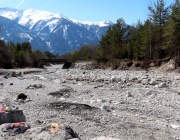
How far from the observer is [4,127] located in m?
7.69

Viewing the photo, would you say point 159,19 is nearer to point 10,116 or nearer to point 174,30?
point 174,30

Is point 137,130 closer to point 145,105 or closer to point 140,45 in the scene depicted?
point 145,105

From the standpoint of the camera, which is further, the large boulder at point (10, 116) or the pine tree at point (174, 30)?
the pine tree at point (174, 30)

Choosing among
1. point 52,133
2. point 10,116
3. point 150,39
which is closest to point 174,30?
Answer: point 150,39

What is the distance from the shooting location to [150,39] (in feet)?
163

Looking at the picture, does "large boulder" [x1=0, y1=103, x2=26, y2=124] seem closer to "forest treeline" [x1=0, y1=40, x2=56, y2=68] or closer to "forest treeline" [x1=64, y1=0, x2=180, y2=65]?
"forest treeline" [x1=64, y1=0, x2=180, y2=65]

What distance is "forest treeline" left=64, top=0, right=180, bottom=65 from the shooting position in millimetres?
40406

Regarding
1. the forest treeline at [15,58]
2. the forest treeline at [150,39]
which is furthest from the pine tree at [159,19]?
the forest treeline at [15,58]

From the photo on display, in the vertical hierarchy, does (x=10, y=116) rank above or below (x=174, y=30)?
Result: below

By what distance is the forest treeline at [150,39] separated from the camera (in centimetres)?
4041

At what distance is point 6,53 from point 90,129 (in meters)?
64.0

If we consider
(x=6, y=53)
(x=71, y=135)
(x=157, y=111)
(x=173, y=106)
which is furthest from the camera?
(x=6, y=53)

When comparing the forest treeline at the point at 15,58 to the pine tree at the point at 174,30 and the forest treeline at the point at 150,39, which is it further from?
the pine tree at the point at 174,30

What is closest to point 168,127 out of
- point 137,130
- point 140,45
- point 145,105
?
point 137,130
